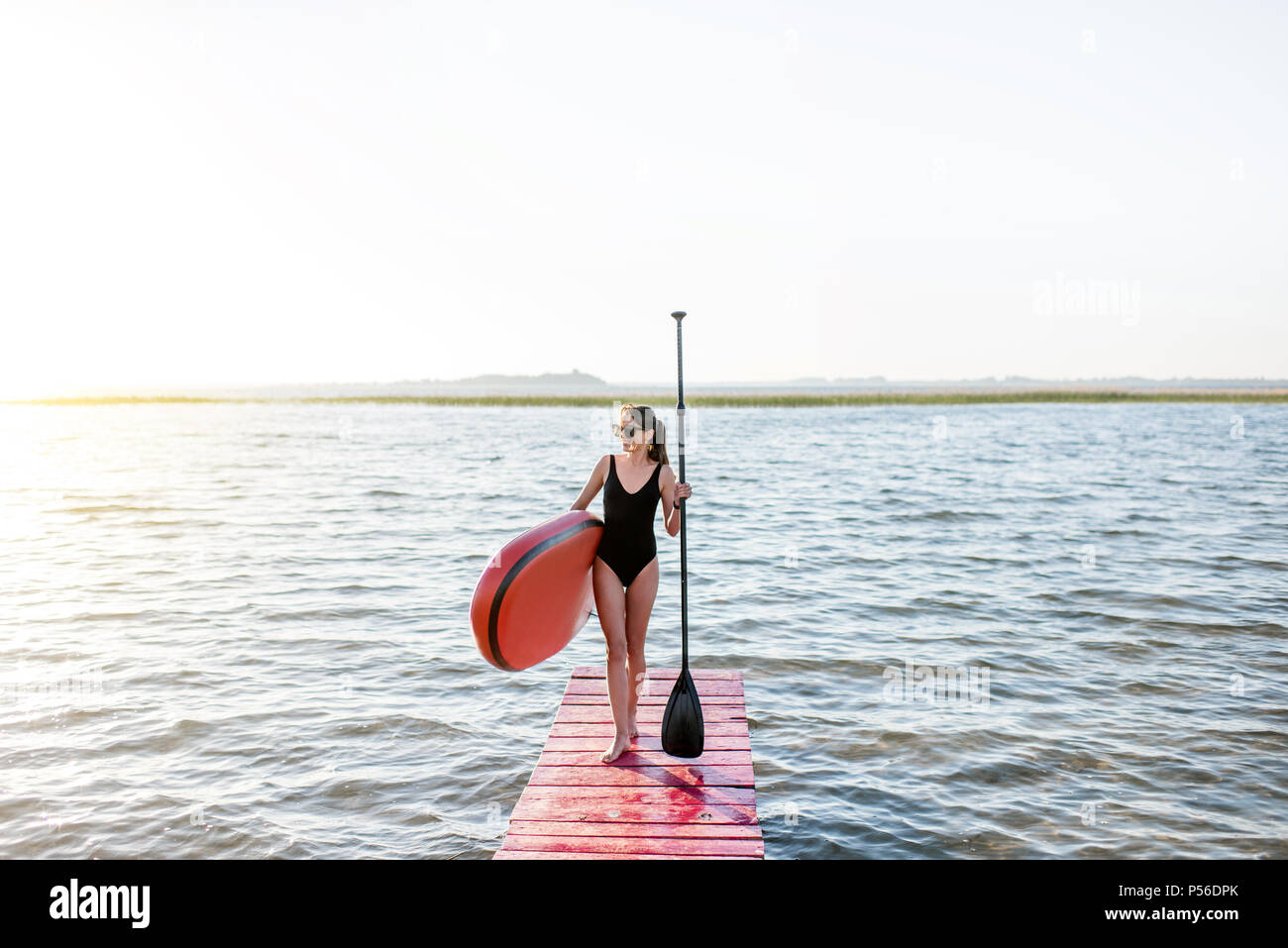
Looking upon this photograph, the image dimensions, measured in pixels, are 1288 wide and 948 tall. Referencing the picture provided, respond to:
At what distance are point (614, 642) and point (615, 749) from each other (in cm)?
75

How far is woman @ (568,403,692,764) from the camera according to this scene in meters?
6.43

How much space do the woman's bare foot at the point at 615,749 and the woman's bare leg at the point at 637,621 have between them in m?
0.13

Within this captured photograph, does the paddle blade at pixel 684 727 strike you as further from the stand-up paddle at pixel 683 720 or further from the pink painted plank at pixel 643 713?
the pink painted plank at pixel 643 713

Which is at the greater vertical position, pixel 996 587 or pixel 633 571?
pixel 633 571

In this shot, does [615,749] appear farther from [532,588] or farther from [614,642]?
[532,588]

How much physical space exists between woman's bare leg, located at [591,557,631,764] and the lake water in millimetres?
1242

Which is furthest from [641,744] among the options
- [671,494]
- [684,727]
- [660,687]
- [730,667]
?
[730,667]

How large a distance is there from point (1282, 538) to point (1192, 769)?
14759 millimetres

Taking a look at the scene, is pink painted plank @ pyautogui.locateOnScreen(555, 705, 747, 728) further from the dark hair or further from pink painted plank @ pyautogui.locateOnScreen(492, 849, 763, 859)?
the dark hair

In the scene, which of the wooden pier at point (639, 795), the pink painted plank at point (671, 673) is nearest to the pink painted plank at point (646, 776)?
the wooden pier at point (639, 795)

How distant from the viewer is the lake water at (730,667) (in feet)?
23.3

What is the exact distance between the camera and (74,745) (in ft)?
28.0

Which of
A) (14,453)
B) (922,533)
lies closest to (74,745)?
(922,533)
